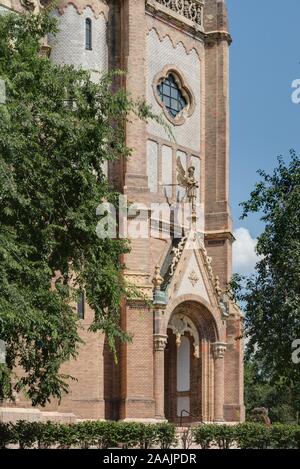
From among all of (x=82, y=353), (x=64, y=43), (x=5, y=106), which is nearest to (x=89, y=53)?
(x=64, y=43)

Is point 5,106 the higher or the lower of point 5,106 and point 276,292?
the higher

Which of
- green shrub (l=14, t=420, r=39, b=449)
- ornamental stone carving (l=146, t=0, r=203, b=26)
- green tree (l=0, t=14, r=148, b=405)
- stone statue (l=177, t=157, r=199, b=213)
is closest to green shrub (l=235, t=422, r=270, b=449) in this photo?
green shrub (l=14, t=420, r=39, b=449)

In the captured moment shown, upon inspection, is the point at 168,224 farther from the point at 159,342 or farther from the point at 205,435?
the point at 205,435

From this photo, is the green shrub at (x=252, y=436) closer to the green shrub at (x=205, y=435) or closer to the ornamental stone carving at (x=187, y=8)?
the green shrub at (x=205, y=435)

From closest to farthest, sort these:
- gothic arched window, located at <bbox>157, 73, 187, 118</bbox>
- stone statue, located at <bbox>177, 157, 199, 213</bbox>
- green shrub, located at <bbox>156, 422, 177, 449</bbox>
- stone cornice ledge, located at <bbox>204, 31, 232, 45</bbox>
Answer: green shrub, located at <bbox>156, 422, 177, 449</bbox> → stone statue, located at <bbox>177, 157, 199, 213</bbox> → gothic arched window, located at <bbox>157, 73, 187, 118</bbox> → stone cornice ledge, located at <bbox>204, 31, 232, 45</bbox>

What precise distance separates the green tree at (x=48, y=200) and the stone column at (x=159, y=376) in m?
11.7

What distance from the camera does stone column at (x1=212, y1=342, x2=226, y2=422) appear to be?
4119 centimetres

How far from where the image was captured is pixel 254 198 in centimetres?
3116

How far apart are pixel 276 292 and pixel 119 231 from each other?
9.17m

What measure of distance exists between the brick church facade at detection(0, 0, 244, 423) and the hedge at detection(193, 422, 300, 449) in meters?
3.04

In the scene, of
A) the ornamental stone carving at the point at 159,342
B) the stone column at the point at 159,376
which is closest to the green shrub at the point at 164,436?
the stone column at the point at 159,376

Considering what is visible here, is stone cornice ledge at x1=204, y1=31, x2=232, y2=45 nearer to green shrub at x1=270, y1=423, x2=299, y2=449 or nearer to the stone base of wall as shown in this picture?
green shrub at x1=270, y1=423, x2=299, y2=449

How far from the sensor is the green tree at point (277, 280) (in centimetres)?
2984

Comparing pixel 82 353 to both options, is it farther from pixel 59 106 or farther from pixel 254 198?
pixel 59 106
